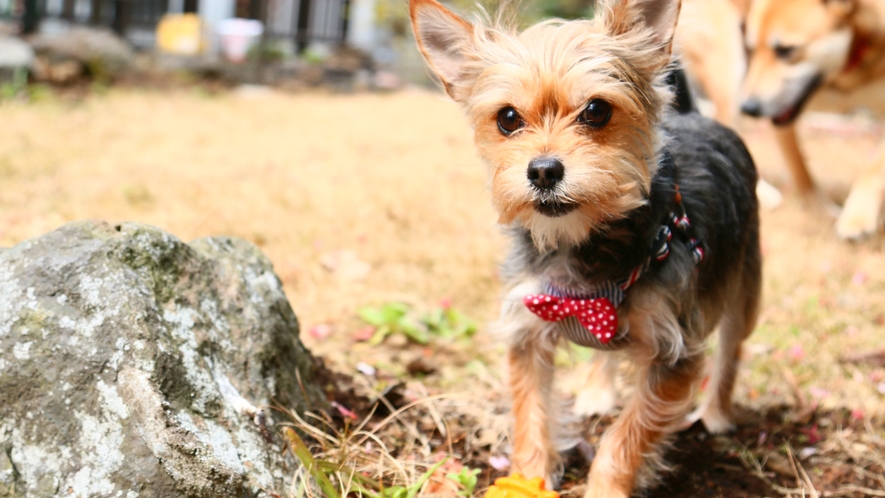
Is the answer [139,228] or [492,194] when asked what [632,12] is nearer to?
[492,194]

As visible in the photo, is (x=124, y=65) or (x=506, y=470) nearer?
(x=506, y=470)

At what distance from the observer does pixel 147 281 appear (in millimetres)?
2314

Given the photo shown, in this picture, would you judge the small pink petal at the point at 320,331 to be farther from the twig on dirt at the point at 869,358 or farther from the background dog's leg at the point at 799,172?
the background dog's leg at the point at 799,172

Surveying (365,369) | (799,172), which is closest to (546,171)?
(365,369)

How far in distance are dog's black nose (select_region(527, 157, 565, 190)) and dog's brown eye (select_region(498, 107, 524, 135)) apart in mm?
243

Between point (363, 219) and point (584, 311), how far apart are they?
3487mm

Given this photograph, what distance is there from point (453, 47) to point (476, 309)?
2.16 meters

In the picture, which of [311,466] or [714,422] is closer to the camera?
[311,466]

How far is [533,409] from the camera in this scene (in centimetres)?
275

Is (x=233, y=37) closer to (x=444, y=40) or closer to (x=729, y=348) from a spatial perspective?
(x=444, y=40)

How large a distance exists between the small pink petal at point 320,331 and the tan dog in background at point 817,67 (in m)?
3.80

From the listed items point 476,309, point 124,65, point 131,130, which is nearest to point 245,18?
point 124,65

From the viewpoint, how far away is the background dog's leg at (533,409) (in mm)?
2691

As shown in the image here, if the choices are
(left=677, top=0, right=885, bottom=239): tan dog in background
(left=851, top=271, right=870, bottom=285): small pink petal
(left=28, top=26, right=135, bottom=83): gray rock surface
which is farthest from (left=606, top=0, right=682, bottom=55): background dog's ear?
(left=28, top=26, right=135, bottom=83): gray rock surface
